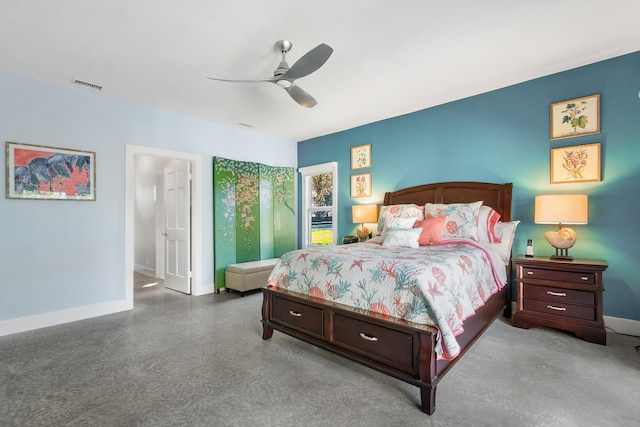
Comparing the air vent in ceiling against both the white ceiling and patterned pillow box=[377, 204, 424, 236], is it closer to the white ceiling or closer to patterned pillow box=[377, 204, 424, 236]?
the white ceiling

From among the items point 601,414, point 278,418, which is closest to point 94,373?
point 278,418

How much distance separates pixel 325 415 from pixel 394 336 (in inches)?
24.2

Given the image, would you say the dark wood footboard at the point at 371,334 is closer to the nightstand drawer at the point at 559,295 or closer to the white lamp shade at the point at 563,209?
the nightstand drawer at the point at 559,295

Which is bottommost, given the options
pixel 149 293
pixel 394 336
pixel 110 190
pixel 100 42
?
pixel 149 293

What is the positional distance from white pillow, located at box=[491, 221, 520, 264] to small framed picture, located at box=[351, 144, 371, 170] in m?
2.17

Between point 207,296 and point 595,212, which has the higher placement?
point 595,212

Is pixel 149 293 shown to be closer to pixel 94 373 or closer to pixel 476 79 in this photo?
pixel 94 373

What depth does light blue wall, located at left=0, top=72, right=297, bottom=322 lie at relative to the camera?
309 cm

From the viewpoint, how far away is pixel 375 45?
8.66ft

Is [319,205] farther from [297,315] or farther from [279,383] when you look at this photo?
[279,383]

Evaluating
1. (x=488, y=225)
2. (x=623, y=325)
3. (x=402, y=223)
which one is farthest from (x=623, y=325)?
(x=402, y=223)

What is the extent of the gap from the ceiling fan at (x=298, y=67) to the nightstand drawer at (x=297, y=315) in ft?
6.22

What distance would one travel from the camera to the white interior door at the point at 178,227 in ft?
15.2

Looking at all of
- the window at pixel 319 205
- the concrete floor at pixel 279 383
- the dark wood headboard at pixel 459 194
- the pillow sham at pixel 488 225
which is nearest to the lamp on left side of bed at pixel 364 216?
the dark wood headboard at pixel 459 194
